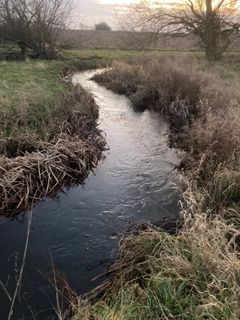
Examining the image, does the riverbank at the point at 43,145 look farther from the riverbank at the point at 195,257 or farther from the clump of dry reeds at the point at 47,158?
the riverbank at the point at 195,257

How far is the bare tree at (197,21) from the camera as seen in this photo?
79.2 ft

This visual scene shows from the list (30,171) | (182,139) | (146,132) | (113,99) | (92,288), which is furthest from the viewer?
(113,99)

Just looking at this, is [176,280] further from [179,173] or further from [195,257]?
[179,173]

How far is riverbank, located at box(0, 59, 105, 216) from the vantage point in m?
7.22

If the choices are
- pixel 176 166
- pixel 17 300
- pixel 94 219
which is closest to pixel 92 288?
pixel 17 300

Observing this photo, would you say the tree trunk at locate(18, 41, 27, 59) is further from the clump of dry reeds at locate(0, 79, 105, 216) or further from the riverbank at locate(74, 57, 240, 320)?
the riverbank at locate(74, 57, 240, 320)

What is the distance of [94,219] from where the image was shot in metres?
6.72

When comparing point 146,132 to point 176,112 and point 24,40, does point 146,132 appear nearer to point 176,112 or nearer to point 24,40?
point 176,112

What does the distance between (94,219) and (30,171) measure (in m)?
1.61

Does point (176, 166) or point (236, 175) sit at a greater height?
point (236, 175)

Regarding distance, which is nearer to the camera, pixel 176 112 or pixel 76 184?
pixel 76 184

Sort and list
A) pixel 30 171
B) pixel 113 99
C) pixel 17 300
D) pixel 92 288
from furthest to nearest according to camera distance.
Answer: pixel 113 99, pixel 30 171, pixel 92 288, pixel 17 300

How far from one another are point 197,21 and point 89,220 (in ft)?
67.5

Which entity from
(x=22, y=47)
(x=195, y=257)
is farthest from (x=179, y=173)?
(x=22, y=47)
